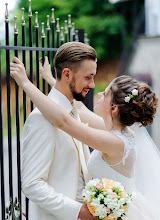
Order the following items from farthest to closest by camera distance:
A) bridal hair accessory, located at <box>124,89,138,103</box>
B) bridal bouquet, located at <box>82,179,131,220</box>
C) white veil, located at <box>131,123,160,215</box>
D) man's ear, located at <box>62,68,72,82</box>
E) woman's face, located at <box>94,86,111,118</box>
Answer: white veil, located at <box>131,123,160,215</box>
woman's face, located at <box>94,86,111,118</box>
bridal hair accessory, located at <box>124,89,138,103</box>
man's ear, located at <box>62,68,72,82</box>
bridal bouquet, located at <box>82,179,131,220</box>

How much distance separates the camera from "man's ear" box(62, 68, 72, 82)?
2.60 meters

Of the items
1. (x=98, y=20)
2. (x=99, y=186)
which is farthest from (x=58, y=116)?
(x=98, y=20)

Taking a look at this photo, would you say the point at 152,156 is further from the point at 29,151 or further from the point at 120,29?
the point at 120,29

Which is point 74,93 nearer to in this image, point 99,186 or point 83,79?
point 83,79

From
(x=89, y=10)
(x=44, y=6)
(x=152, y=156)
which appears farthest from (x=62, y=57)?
(x=89, y=10)

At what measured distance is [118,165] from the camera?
2.86m

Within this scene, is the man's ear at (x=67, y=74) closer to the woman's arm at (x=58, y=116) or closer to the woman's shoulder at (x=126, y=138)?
the woman's arm at (x=58, y=116)

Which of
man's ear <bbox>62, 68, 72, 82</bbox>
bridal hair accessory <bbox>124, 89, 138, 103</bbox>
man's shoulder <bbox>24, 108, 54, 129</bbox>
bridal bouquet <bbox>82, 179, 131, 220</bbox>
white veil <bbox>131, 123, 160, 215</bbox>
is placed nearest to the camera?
bridal bouquet <bbox>82, 179, 131, 220</bbox>

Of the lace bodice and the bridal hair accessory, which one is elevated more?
the bridal hair accessory

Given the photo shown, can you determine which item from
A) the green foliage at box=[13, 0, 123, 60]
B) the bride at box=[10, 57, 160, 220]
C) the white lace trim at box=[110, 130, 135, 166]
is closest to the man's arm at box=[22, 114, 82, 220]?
the bride at box=[10, 57, 160, 220]

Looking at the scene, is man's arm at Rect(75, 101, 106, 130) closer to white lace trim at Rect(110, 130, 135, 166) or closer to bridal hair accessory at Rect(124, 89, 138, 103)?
white lace trim at Rect(110, 130, 135, 166)

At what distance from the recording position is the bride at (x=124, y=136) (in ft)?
8.21

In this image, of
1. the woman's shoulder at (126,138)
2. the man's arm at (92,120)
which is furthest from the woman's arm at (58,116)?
the man's arm at (92,120)

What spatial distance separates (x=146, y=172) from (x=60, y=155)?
921 millimetres
